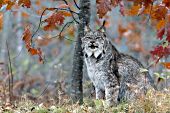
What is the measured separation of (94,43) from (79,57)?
37cm

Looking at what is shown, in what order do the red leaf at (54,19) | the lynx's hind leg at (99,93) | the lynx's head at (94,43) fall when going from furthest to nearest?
1. the lynx's hind leg at (99,93)
2. the lynx's head at (94,43)
3. the red leaf at (54,19)

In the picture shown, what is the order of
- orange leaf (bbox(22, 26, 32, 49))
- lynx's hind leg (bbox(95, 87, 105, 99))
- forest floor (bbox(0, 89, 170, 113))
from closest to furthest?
forest floor (bbox(0, 89, 170, 113)) < orange leaf (bbox(22, 26, 32, 49)) < lynx's hind leg (bbox(95, 87, 105, 99))

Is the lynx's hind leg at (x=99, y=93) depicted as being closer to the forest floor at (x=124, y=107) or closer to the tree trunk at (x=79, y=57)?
the tree trunk at (x=79, y=57)

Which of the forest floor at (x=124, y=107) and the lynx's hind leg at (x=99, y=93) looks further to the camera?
the lynx's hind leg at (x=99, y=93)

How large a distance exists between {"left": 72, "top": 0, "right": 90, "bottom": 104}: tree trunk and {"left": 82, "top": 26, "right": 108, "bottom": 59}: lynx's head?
150mm

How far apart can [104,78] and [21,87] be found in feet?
18.0

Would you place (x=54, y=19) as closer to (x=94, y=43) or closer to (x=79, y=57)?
(x=94, y=43)

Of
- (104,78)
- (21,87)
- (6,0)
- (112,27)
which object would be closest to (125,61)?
(104,78)

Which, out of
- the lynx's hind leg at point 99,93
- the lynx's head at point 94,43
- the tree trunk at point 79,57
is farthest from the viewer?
the lynx's hind leg at point 99,93

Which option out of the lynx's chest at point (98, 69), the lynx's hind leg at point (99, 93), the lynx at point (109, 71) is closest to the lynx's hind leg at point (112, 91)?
the lynx at point (109, 71)

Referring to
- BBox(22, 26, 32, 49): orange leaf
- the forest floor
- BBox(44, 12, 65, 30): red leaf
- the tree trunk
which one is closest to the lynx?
the tree trunk

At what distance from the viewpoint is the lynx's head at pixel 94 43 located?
28.6 feet

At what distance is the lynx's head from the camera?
8.70 meters

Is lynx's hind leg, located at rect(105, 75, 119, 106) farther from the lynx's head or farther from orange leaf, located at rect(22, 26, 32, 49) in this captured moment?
orange leaf, located at rect(22, 26, 32, 49)
